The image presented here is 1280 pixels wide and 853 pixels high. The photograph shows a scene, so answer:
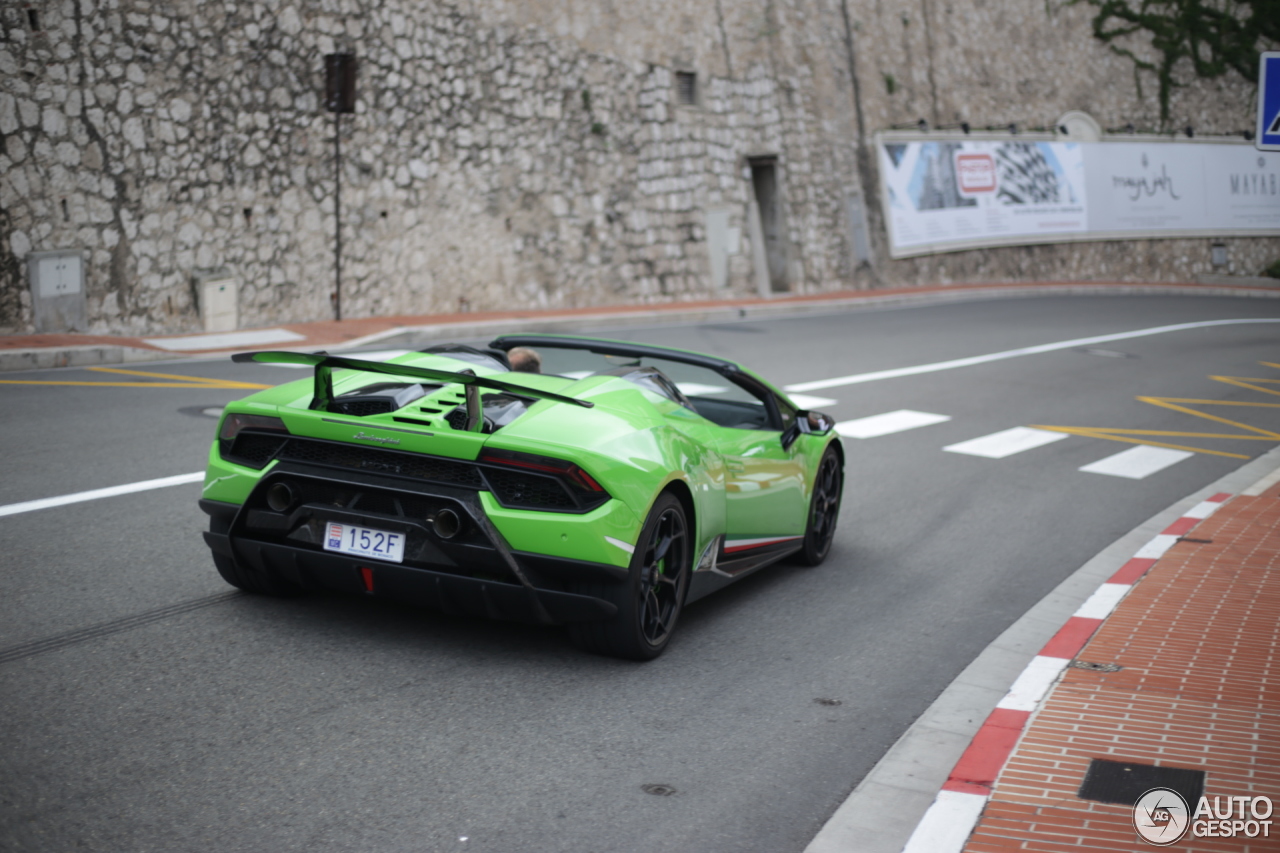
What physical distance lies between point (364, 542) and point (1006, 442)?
853 cm

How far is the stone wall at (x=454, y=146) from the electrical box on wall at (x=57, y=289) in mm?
148

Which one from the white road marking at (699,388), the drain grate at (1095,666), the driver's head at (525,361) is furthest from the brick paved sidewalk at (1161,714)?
the white road marking at (699,388)

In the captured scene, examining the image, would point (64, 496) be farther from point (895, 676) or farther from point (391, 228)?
point (391, 228)

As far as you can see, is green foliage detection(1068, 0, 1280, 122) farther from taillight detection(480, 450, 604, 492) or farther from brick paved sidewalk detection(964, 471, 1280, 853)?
taillight detection(480, 450, 604, 492)

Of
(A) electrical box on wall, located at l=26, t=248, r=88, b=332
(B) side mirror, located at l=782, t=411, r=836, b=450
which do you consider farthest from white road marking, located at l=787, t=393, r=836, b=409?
(A) electrical box on wall, located at l=26, t=248, r=88, b=332

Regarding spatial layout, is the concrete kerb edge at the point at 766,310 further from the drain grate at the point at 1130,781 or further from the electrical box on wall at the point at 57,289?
the drain grate at the point at 1130,781

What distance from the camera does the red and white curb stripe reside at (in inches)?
145

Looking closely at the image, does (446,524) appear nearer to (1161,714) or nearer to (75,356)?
(1161,714)

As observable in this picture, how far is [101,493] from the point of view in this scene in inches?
286

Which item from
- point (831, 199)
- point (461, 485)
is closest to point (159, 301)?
point (461, 485)

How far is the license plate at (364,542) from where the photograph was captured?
467cm

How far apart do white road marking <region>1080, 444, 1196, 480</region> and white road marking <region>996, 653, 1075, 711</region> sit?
571 centimetres

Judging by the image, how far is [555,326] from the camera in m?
21.4

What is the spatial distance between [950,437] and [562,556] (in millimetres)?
8059
